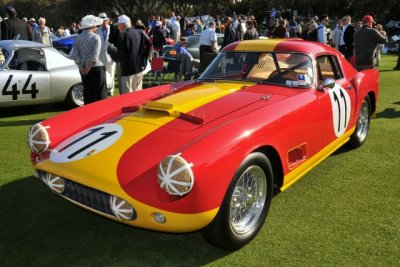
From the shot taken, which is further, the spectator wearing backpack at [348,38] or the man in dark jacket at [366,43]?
the spectator wearing backpack at [348,38]

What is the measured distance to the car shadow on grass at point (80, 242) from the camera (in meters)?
3.00

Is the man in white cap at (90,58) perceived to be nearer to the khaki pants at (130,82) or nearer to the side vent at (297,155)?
the khaki pants at (130,82)

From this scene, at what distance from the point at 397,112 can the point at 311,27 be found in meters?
6.17

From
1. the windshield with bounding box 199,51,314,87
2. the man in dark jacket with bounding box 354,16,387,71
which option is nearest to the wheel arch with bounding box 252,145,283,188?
the windshield with bounding box 199,51,314,87

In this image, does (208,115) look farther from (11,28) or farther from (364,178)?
(11,28)

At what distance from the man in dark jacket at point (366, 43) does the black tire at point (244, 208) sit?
6.12 metres

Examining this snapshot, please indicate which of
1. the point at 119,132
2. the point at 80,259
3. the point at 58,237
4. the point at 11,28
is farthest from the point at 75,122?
the point at 11,28

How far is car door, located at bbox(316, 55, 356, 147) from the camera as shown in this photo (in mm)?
4148

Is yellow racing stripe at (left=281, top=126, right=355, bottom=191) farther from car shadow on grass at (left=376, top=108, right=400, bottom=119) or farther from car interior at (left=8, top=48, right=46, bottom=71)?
car interior at (left=8, top=48, right=46, bottom=71)

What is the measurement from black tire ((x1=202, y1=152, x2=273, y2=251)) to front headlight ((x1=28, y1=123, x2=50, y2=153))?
154cm

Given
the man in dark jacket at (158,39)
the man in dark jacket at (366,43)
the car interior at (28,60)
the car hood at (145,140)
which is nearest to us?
the car hood at (145,140)

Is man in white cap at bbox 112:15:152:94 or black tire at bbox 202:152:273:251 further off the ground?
man in white cap at bbox 112:15:152:94

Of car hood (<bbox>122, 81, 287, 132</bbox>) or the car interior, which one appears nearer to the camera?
car hood (<bbox>122, 81, 287, 132</bbox>)

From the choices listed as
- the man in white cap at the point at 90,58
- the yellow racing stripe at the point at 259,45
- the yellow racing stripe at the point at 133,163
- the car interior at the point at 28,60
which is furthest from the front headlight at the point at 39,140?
the car interior at the point at 28,60
